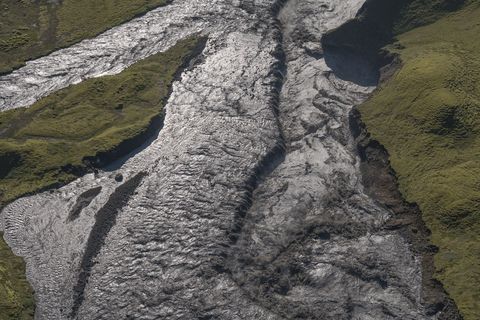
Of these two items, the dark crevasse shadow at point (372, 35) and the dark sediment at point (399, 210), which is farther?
the dark crevasse shadow at point (372, 35)

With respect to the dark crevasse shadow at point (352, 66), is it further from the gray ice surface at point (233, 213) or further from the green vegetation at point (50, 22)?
the green vegetation at point (50, 22)

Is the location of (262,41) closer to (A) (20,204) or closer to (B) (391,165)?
(B) (391,165)

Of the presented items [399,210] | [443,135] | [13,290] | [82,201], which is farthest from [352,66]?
[13,290]

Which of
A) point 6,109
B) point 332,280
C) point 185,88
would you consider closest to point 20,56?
point 6,109

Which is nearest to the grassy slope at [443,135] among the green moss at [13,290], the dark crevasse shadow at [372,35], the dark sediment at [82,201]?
the dark crevasse shadow at [372,35]

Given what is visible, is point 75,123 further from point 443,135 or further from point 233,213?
point 443,135

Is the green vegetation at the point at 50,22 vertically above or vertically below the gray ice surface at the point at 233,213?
above
